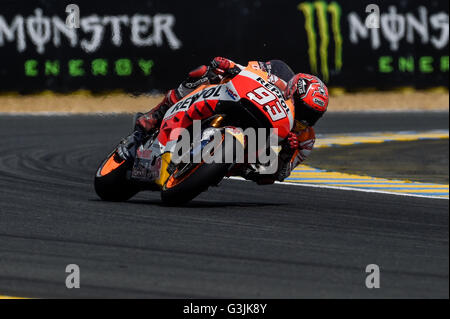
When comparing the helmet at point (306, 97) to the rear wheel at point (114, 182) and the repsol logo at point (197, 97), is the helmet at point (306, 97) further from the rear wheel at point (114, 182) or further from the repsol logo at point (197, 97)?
the rear wheel at point (114, 182)

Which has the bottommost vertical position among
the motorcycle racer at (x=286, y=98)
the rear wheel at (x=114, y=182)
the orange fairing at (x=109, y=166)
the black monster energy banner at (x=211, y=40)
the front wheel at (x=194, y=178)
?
the front wheel at (x=194, y=178)

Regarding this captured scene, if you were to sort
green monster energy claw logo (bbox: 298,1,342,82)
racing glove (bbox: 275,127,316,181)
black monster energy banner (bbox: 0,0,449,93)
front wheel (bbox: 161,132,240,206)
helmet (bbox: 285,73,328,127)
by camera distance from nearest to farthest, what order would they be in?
1. front wheel (bbox: 161,132,240,206)
2. helmet (bbox: 285,73,328,127)
3. racing glove (bbox: 275,127,316,181)
4. black monster energy banner (bbox: 0,0,449,93)
5. green monster energy claw logo (bbox: 298,1,342,82)

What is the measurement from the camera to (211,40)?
2128 centimetres

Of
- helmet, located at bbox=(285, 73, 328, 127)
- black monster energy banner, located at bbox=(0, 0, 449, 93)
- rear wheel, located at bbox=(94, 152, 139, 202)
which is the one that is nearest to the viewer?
helmet, located at bbox=(285, 73, 328, 127)

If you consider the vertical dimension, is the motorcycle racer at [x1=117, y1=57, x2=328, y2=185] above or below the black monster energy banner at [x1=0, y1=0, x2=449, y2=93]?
below

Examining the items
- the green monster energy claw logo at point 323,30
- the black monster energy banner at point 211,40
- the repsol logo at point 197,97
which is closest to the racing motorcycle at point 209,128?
the repsol logo at point 197,97

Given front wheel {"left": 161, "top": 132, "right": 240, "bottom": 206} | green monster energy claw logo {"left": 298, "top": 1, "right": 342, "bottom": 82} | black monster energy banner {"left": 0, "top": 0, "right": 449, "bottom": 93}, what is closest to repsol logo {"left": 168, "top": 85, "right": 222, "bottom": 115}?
front wheel {"left": 161, "top": 132, "right": 240, "bottom": 206}

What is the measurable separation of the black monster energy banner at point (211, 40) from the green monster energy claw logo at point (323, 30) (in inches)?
0.8

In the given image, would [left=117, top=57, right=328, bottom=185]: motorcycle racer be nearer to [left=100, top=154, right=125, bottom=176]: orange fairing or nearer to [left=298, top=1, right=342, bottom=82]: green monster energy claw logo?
[left=100, top=154, right=125, bottom=176]: orange fairing

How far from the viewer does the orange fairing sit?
9703 mm

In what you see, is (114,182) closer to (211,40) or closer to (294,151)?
(294,151)

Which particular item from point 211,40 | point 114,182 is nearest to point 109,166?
point 114,182

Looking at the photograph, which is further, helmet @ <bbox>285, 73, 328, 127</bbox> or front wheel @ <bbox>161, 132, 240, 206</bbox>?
helmet @ <bbox>285, 73, 328, 127</bbox>

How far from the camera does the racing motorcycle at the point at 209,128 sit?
878 cm
